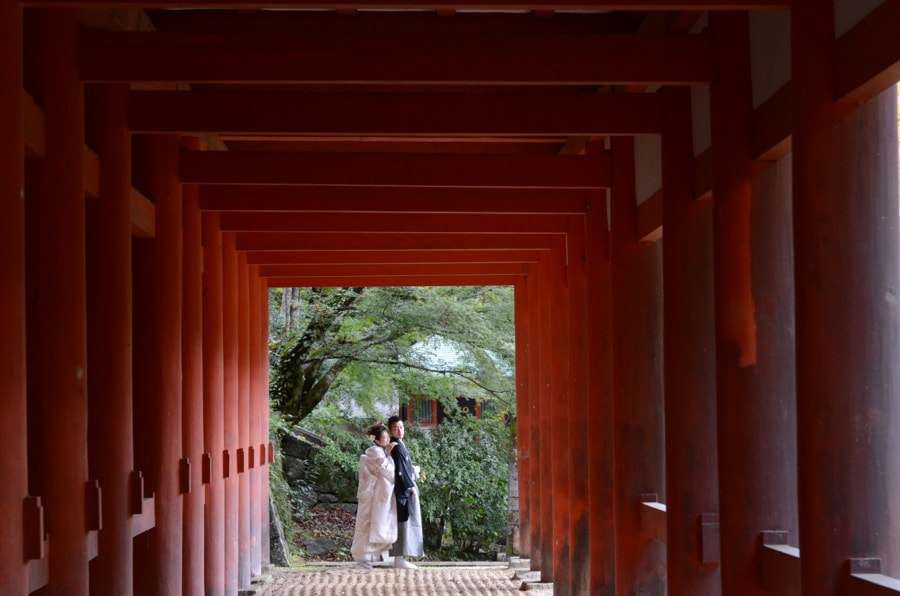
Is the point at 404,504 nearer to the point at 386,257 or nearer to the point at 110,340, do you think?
the point at 386,257

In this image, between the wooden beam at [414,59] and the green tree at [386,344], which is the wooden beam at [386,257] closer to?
the wooden beam at [414,59]

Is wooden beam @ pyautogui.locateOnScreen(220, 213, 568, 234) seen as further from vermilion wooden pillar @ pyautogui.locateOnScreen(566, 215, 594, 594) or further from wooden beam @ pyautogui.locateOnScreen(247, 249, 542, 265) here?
wooden beam @ pyautogui.locateOnScreen(247, 249, 542, 265)

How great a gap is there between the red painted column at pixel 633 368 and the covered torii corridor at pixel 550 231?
2 centimetres

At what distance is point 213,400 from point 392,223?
2.17m

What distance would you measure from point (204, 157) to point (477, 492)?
592 inches

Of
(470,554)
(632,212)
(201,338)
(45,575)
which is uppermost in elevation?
(632,212)

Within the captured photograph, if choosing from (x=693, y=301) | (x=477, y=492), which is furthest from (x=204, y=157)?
(x=477, y=492)

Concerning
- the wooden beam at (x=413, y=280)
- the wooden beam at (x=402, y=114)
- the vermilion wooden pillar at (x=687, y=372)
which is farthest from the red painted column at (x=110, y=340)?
the wooden beam at (x=413, y=280)

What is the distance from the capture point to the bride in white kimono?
608 inches

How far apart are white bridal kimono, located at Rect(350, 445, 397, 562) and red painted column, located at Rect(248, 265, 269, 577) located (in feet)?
4.20

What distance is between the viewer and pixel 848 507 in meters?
4.57

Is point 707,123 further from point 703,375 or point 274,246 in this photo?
point 274,246

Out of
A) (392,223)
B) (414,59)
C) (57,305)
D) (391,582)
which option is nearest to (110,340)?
(57,305)

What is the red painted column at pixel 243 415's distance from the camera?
1301 centimetres
